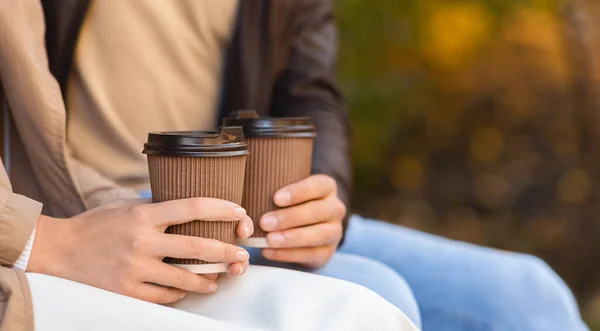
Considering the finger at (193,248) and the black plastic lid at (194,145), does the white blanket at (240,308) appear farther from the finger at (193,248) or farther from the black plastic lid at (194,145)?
the black plastic lid at (194,145)

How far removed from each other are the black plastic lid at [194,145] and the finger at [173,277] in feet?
0.43

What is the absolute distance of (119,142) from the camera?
127 cm

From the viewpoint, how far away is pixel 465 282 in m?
1.32

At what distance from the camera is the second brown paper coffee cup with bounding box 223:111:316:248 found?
0.97 metres

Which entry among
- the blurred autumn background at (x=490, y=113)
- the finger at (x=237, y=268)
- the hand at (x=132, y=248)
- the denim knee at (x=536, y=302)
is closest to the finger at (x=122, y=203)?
the hand at (x=132, y=248)

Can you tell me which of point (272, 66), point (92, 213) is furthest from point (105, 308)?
point (272, 66)

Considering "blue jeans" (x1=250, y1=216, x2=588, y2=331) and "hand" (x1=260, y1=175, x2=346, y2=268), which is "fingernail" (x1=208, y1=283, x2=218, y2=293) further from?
"blue jeans" (x1=250, y1=216, x2=588, y2=331)

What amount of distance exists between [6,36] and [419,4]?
2.90 metres

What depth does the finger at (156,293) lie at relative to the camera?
0.84m

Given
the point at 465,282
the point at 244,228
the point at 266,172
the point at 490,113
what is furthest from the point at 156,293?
the point at 490,113

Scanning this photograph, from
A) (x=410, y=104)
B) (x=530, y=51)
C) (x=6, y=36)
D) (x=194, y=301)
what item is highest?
(x=6, y=36)

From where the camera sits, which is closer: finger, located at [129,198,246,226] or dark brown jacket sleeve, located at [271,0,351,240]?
finger, located at [129,198,246,226]

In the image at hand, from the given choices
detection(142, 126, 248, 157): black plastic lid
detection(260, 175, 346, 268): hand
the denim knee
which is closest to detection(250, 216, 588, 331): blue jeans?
the denim knee

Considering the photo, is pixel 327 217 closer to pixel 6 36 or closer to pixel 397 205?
pixel 6 36
